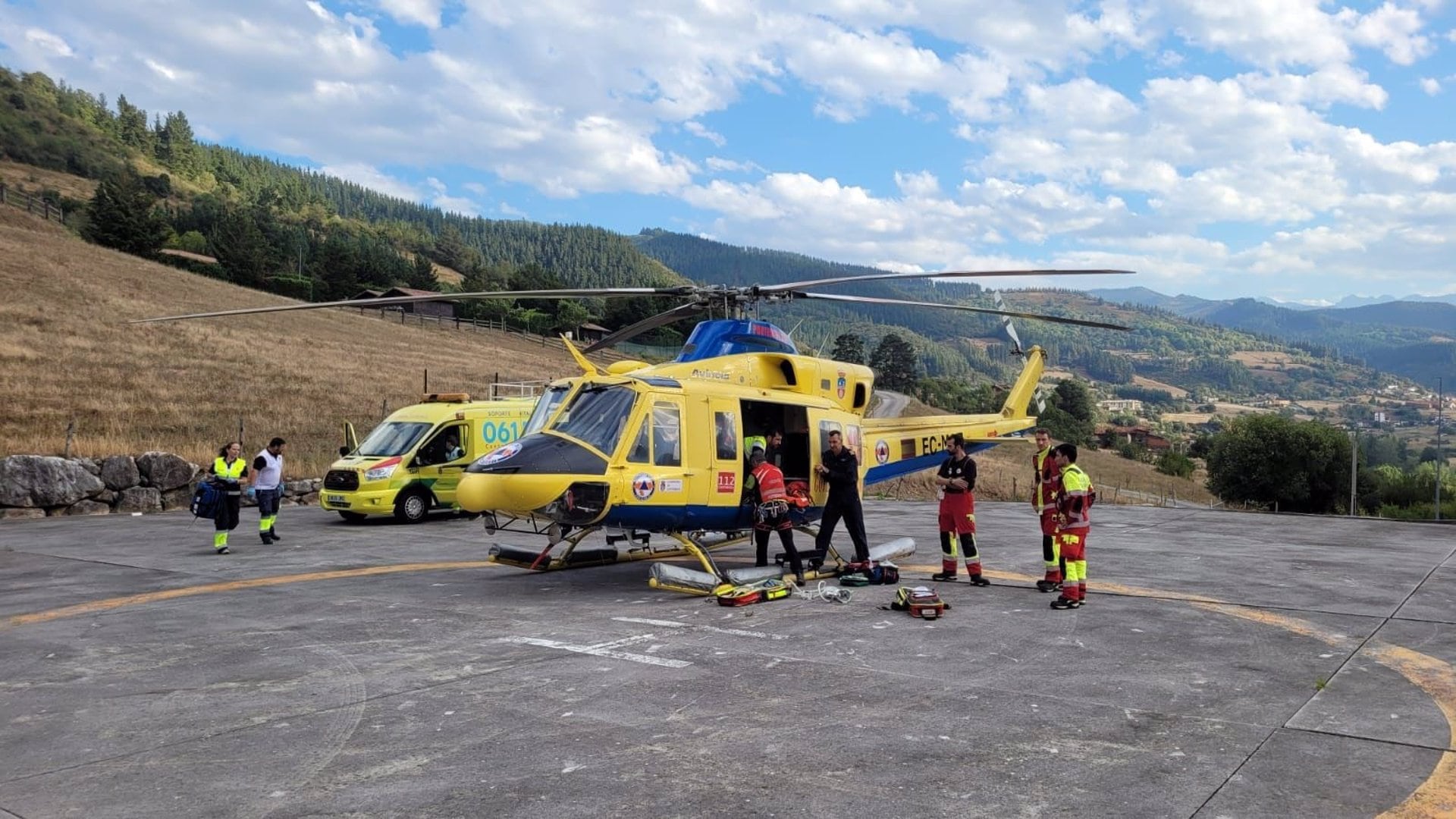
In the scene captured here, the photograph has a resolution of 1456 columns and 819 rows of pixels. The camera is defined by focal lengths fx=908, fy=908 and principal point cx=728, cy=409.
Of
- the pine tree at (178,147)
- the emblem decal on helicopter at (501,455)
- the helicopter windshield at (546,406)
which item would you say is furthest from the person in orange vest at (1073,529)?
the pine tree at (178,147)

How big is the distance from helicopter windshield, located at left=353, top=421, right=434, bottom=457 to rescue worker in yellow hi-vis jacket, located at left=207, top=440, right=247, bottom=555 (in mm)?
4425

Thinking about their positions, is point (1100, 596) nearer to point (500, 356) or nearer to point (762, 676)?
point (762, 676)

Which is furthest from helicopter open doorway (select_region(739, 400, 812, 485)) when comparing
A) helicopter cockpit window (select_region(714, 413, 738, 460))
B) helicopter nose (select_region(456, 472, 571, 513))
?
helicopter nose (select_region(456, 472, 571, 513))

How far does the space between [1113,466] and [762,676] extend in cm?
5974

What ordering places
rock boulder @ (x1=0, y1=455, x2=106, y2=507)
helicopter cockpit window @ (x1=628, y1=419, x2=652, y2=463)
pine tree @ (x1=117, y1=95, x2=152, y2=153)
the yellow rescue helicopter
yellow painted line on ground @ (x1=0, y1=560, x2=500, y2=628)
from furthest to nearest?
pine tree @ (x1=117, y1=95, x2=152, y2=153), rock boulder @ (x1=0, y1=455, x2=106, y2=507), helicopter cockpit window @ (x1=628, y1=419, x2=652, y2=463), the yellow rescue helicopter, yellow painted line on ground @ (x1=0, y1=560, x2=500, y2=628)

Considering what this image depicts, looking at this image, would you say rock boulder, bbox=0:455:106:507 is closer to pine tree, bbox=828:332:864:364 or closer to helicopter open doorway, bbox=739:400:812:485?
helicopter open doorway, bbox=739:400:812:485

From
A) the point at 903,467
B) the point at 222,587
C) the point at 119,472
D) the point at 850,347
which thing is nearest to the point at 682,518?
the point at 903,467

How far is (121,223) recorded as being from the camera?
2502 inches

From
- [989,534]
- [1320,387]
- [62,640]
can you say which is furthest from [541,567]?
[1320,387]

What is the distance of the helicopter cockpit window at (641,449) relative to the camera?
1006 centimetres

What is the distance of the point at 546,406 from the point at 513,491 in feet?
5.32

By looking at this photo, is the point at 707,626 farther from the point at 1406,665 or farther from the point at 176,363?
the point at 176,363

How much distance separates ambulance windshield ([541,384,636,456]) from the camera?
10047mm

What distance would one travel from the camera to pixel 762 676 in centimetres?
659
